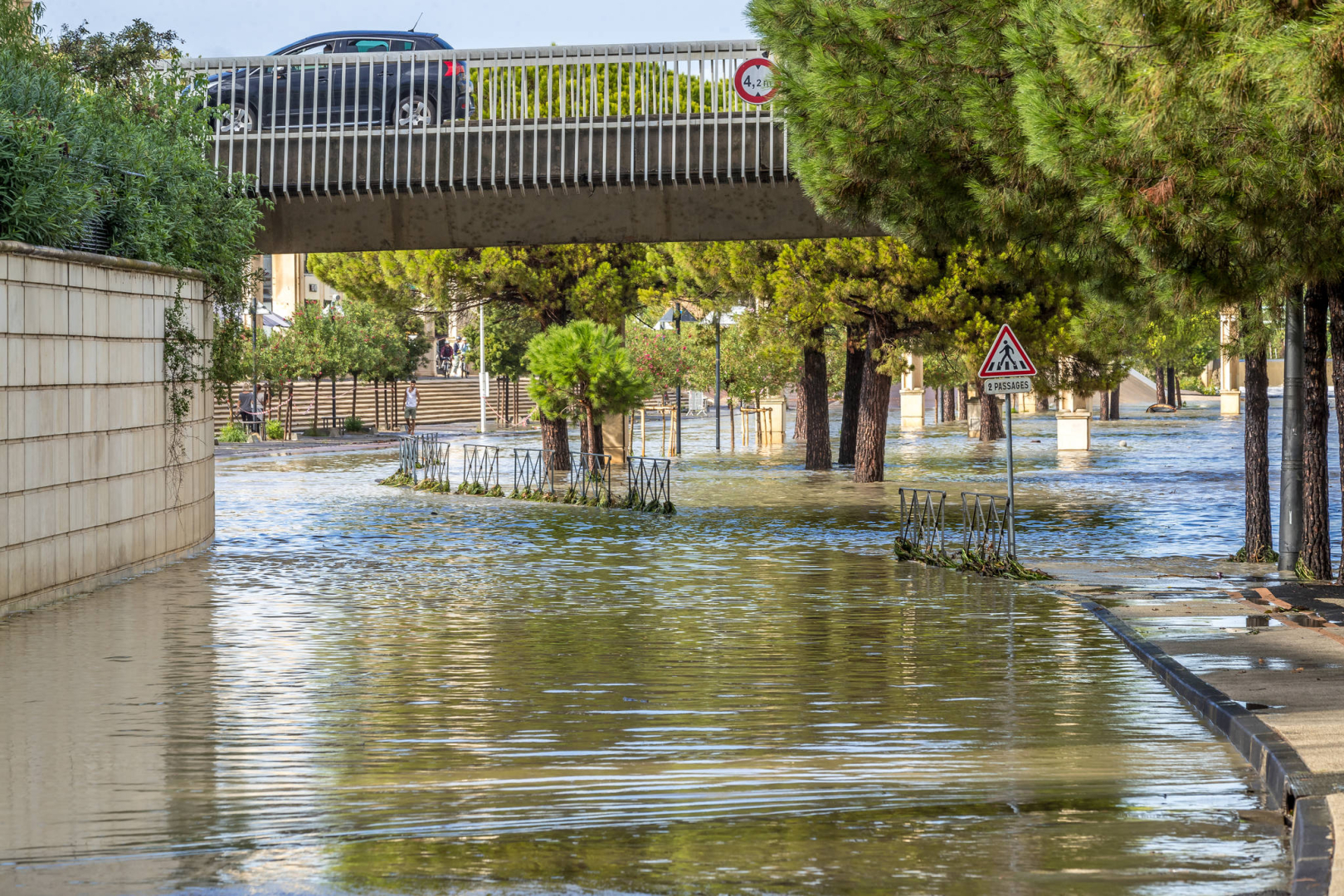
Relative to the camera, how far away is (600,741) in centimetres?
895

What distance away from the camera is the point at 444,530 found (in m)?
23.3

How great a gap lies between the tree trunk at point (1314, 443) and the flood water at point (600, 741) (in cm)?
284

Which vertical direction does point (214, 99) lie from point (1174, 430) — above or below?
above

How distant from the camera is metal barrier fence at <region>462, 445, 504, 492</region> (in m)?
30.8

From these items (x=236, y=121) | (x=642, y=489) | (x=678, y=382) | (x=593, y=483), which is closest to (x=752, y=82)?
(x=236, y=121)

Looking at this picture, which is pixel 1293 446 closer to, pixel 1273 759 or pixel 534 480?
pixel 1273 759

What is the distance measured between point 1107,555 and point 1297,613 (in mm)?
6777

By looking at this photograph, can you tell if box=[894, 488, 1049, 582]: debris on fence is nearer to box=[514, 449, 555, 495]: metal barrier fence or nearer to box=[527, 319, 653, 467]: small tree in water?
box=[514, 449, 555, 495]: metal barrier fence

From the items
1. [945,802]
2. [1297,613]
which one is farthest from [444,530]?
[945,802]

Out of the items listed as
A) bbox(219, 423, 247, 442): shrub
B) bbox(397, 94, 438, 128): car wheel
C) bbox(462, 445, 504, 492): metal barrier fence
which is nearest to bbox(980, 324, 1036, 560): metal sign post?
bbox(397, 94, 438, 128): car wheel

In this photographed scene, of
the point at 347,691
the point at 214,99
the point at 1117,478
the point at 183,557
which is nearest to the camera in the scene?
the point at 347,691

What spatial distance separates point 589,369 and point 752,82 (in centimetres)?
992

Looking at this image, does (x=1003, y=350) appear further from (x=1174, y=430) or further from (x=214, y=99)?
(x=1174, y=430)

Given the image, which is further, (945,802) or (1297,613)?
(1297,613)
